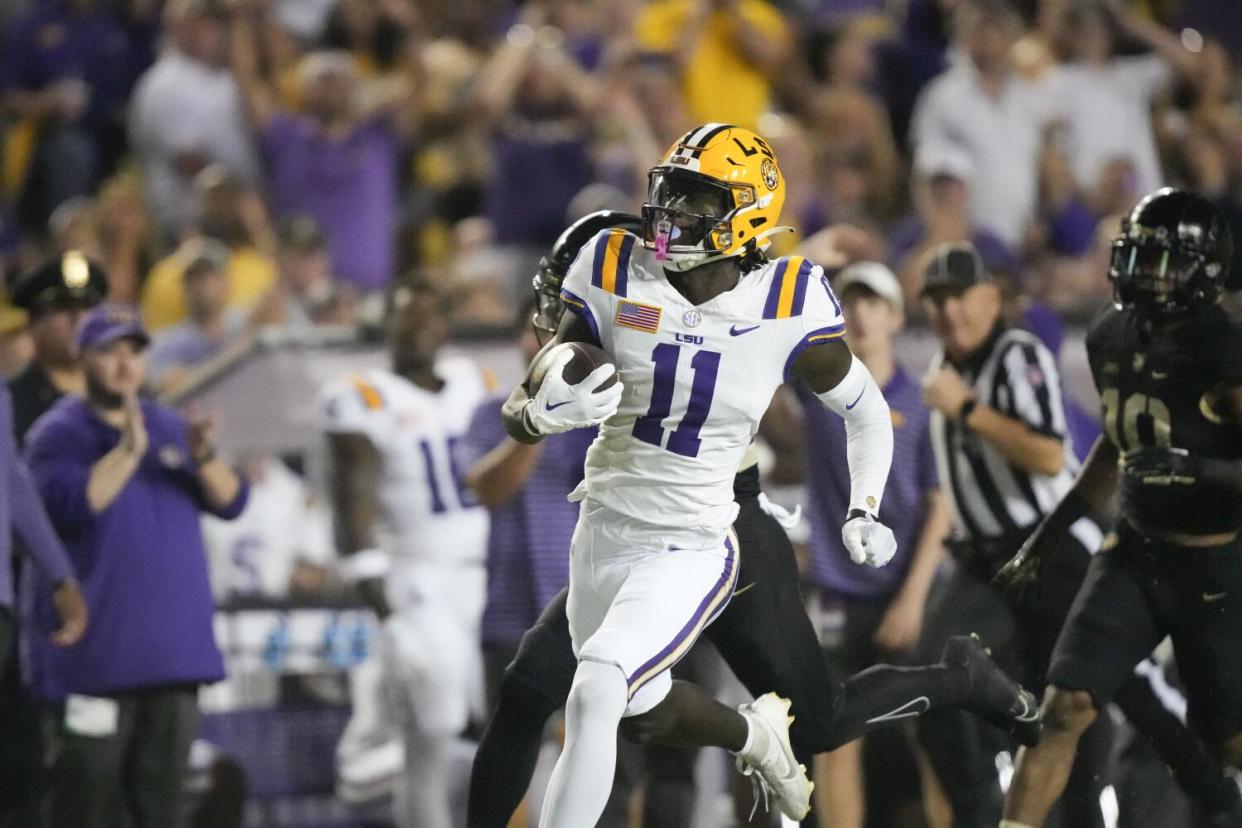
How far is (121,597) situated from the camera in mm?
6469

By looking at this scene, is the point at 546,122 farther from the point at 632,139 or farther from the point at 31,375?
the point at 31,375

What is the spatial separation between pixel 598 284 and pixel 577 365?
1.07 feet

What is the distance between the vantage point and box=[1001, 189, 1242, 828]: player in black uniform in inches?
215

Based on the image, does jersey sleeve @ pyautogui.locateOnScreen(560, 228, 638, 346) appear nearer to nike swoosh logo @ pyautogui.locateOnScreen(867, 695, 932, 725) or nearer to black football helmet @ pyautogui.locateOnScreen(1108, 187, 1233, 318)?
nike swoosh logo @ pyautogui.locateOnScreen(867, 695, 932, 725)

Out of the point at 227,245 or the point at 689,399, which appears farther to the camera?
the point at 227,245

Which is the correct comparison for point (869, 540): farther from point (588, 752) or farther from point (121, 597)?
point (121, 597)

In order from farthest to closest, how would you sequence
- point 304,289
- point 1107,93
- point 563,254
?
1. point 1107,93
2. point 304,289
3. point 563,254

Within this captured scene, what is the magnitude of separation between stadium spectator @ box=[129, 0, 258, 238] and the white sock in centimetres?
620

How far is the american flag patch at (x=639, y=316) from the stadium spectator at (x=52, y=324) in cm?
259

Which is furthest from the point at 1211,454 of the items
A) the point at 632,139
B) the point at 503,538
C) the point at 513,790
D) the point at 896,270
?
the point at 632,139

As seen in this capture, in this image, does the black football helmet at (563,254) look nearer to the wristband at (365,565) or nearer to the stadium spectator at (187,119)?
the wristband at (365,565)

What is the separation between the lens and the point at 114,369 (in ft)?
21.0

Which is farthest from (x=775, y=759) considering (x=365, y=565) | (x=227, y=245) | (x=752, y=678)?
(x=227, y=245)

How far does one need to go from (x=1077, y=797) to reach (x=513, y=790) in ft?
6.10
